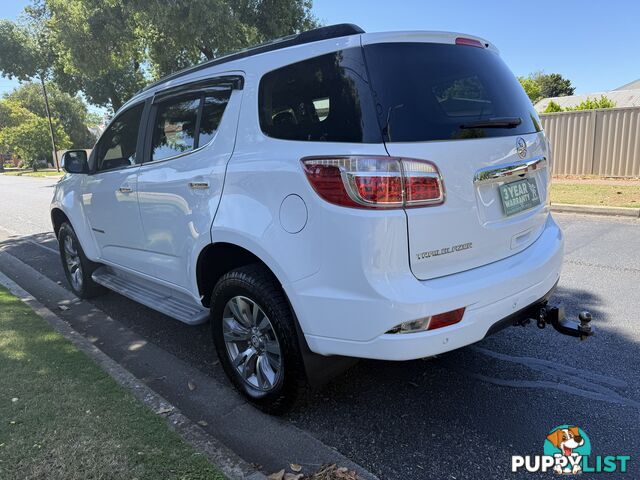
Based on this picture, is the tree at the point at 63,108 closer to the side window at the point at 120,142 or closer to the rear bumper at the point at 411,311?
the side window at the point at 120,142

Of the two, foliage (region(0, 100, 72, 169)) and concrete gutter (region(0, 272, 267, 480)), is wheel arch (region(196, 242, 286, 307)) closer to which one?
concrete gutter (region(0, 272, 267, 480))

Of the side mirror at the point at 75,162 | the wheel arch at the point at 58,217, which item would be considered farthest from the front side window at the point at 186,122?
the wheel arch at the point at 58,217

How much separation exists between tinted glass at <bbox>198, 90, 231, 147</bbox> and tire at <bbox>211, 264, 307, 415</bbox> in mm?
932

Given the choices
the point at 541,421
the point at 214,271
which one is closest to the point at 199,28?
the point at 214,271

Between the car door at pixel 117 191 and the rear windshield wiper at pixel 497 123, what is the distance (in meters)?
2.64

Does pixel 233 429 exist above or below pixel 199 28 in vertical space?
below

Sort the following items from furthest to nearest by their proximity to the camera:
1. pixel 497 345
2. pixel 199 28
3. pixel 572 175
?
pixel 572 175
pixel 199 28
pixel 497 345

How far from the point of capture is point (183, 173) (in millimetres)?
3250

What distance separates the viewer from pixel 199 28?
1128cm

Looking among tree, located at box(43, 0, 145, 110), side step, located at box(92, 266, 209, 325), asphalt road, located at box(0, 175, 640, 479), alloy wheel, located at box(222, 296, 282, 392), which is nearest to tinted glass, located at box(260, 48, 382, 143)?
alloy wheel, located at box(222, 296, 282, 392)

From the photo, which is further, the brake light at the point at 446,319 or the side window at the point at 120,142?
the side window at the point at 120,142

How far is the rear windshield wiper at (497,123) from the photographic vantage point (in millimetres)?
2455

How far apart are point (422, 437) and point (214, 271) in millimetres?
1688

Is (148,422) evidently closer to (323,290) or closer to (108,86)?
(323,290)
